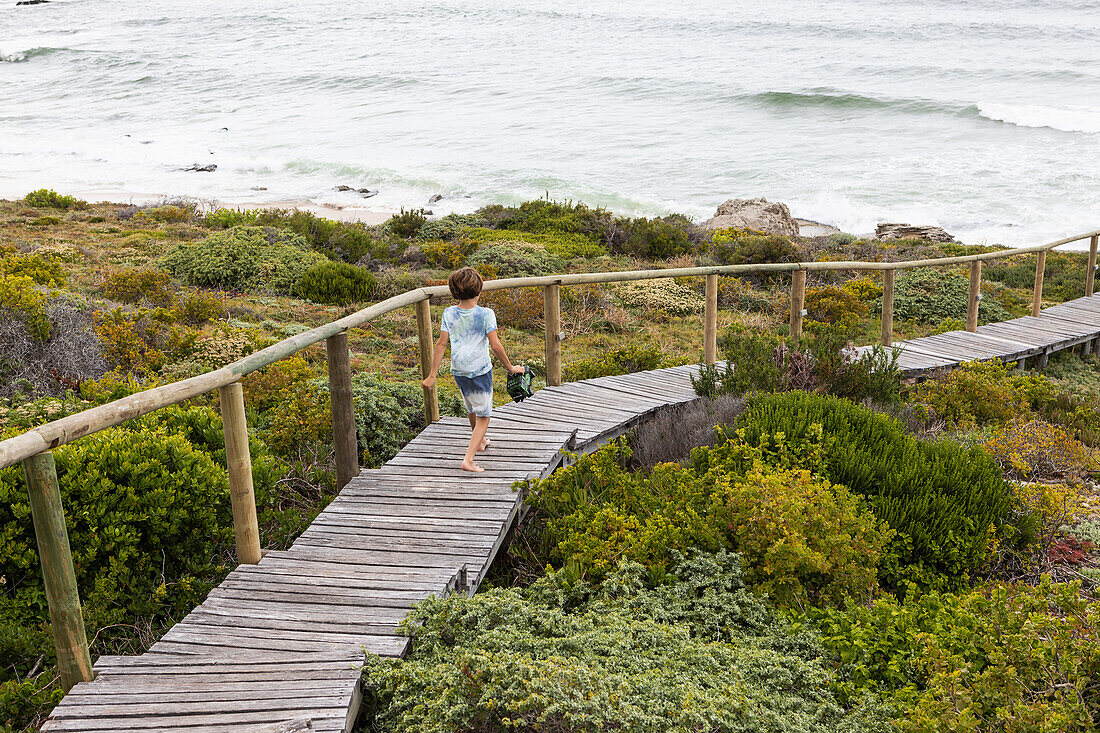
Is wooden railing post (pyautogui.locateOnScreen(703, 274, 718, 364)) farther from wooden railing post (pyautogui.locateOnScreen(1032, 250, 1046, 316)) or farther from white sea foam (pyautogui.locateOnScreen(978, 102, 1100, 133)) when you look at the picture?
white sea foam (pyautogui.locateOnScreen(978, 102, 1100, 133))

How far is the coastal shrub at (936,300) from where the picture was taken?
13.0 meters

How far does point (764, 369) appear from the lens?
21.7 ft

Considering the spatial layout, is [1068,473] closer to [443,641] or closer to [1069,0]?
Result: [443,641]

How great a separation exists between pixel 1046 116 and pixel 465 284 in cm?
4132

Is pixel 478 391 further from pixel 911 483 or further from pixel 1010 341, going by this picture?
pixel 1010 341

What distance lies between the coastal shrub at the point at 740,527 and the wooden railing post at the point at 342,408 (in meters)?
1.15

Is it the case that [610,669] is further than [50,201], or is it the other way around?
[50,201]

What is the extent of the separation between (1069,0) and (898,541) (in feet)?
267

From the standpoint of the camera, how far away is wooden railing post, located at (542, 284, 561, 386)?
259 inches

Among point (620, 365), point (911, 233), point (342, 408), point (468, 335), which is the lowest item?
point (911, 233)

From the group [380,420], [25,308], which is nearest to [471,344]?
[380,420]

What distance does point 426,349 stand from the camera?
566 cm

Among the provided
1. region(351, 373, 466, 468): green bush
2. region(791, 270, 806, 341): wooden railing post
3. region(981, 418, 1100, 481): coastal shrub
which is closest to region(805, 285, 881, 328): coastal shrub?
region(791, 270, 806, 341): wooden railing post

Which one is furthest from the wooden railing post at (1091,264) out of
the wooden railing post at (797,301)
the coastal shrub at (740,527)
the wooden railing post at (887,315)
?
the coastal shrub at (740,527)
